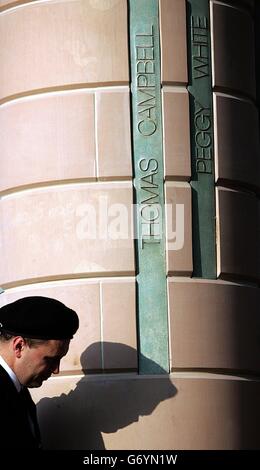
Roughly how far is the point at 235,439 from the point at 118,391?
93 cm

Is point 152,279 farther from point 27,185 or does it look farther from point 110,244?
point 27,185

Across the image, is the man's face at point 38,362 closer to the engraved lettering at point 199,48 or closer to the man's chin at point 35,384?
the man's chin at point 35,384

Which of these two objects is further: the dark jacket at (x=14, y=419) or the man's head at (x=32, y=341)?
the man's head at (x=32, y=341)

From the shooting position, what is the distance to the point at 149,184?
12289mm

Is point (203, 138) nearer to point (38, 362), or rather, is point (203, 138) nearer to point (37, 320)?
point (37, 320)

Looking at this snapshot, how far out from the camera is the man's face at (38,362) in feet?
36.8

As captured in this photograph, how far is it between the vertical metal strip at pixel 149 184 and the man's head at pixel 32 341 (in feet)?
3.10

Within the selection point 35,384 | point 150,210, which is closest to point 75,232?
point 150,210

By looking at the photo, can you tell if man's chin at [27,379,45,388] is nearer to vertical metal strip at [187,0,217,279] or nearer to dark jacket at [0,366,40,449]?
dark jacket at [0,366,40,449]

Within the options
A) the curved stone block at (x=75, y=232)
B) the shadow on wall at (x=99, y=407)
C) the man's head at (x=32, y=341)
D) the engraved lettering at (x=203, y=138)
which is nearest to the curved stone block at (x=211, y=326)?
the shadow on wall at (x=99, y=407)

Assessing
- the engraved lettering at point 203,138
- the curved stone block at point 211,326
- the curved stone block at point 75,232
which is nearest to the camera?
the curved stone block at point 211,326

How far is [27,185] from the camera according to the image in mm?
12414

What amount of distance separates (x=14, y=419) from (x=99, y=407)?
3.29ft
